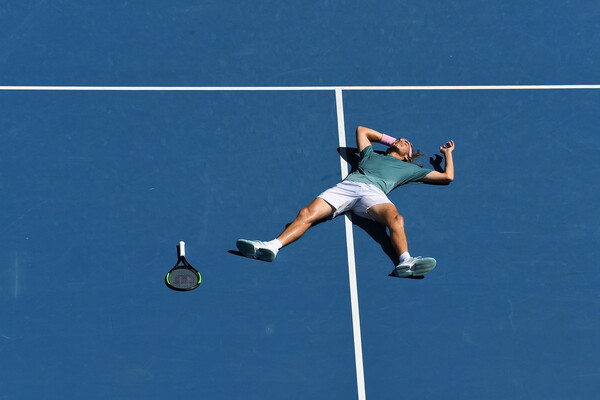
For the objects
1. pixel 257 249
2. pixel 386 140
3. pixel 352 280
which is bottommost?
pixel 352 280

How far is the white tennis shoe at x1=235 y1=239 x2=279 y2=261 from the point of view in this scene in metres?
12.7

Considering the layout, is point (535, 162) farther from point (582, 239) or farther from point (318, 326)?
point (318, 326)

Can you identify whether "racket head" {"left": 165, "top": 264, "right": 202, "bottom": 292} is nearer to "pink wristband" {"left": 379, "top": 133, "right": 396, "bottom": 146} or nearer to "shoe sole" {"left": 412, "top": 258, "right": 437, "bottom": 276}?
→ "shoe sole" {"left": 412, "top": 258, "right": 437, "bottom": 276}

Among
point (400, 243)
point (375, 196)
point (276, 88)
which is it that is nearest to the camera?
point (400, 243)

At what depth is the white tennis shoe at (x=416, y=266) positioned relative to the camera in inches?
500

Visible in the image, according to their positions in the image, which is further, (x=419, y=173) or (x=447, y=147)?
(x=447, y=147)

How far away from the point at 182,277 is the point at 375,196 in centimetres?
227

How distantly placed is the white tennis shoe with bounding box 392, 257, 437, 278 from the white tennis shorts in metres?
0.76

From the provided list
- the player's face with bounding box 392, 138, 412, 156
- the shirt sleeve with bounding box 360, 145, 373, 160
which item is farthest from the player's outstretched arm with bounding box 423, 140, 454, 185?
the shirt sleeve with bounding box 360, 145, 373, 160

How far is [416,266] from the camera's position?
12727 millimetres

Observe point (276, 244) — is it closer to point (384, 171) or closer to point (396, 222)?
point (396, 222)

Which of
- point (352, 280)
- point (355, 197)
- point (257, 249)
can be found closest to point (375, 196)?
point (355, 197)

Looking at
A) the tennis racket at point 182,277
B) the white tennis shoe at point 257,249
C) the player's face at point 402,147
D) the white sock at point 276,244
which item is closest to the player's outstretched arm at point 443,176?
the player's face at point 402,147

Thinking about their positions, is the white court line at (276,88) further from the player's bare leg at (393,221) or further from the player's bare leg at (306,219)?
the player's bare leg at (393,221)
